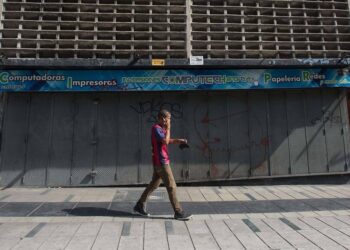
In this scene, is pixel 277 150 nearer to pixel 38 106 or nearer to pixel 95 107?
pixel 95 107

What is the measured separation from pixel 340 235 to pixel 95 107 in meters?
6.75

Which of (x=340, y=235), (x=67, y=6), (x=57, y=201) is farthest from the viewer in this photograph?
(x=67, y=6)

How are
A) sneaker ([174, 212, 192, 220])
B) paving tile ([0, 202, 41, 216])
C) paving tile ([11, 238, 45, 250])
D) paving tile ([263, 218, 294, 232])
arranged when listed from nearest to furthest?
paving tile ([11, 238, 45, 250]) → paving tile ([263, 218, 294, 232]) → sneaker ([174, 212, 192, 220]) → paving tile ([0, 202, 41, 216])

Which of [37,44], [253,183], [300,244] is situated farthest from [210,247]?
[37,44]

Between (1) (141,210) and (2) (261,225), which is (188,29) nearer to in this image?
(1) (141,210)

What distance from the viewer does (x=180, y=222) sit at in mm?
5867

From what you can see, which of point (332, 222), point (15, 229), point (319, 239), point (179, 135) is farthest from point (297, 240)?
point (179, 135)

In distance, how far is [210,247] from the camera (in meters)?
4.66

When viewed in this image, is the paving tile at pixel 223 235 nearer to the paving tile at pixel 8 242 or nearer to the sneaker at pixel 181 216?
the sneaker at pixel 181 216

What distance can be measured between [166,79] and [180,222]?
4657 millimetres

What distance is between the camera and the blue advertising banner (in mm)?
9297

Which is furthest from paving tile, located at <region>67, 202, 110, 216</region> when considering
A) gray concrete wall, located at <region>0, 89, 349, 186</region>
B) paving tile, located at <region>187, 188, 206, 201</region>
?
gray concrete wall, located at <region>0, 89, 349, 186</region>

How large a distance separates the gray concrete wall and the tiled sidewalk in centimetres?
79

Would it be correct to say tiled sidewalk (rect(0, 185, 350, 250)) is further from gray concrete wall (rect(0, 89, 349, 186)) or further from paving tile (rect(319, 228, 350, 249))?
gray concrete wall (rect(0, 89, 349, 186))
